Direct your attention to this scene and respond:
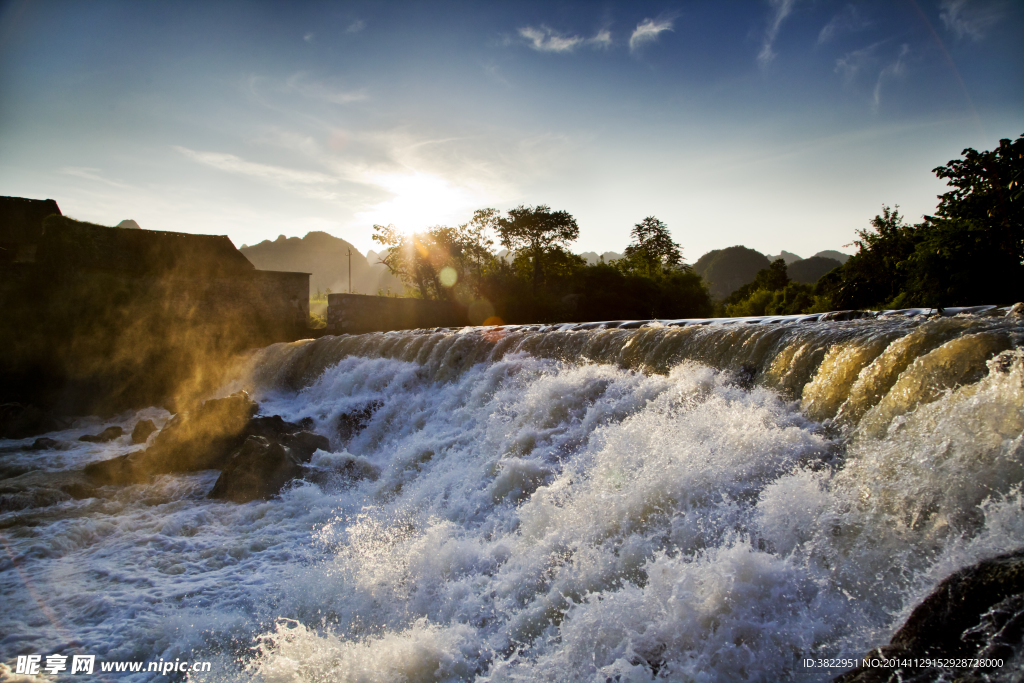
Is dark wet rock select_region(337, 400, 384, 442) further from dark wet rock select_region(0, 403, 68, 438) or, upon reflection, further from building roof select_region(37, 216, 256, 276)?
building roof select_region(37, 216, 256, 276)

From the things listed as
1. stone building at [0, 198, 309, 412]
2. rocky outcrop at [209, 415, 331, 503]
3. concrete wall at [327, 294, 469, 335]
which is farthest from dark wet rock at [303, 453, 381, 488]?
concrete wall at [327, 294, 469, 335]

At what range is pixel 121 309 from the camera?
17.7 metres

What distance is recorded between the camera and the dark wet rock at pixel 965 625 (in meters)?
1.82

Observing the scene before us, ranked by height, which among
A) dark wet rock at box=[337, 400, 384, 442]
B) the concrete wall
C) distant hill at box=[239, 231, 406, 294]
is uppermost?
distant hill at box=[239, 231, 406, 294]

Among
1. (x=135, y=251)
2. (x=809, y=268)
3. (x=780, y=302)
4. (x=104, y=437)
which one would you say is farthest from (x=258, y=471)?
(x=809, y=268)

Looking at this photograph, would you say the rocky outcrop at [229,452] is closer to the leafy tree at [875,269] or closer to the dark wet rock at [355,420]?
the dark wet rock at [355,420]

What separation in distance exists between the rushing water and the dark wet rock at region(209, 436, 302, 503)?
236mm

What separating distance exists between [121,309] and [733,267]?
8432cm

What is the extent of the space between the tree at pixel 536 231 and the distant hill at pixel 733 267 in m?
52.8

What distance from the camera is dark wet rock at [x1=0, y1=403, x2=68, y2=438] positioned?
36.3ft

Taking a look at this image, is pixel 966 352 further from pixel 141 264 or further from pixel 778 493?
pixel 141 264

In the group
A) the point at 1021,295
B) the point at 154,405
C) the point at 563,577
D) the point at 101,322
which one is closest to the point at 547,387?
the point at 563,577

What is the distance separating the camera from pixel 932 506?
2639 millimetres

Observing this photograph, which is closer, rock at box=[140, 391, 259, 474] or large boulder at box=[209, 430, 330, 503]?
large boulder at box=[209, 430, 330, 503]
